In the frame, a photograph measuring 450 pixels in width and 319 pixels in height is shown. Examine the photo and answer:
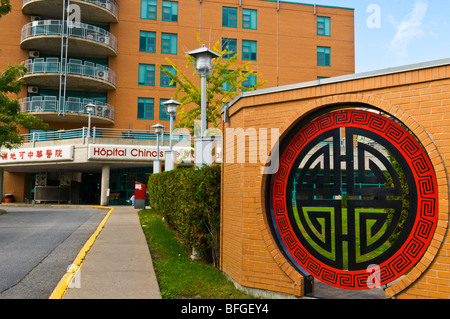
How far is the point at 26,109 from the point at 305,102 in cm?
3220

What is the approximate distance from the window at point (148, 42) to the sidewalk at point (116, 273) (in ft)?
93.9

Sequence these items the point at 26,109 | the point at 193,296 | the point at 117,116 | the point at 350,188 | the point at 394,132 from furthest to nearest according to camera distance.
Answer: the point at 117,116 → the point at 26,109 → the point at 193,296 → the point at 350,188 → the point at 394,132

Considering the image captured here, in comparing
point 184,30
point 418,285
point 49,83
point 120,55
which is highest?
point 184,30

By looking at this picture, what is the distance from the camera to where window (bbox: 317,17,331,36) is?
39.9 m

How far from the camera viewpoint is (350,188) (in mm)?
5156

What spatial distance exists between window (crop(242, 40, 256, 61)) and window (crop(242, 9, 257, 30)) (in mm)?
1492

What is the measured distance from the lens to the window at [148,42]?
36.2 metres

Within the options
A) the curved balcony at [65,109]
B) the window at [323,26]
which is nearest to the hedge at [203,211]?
the curved balcony at [65,109]

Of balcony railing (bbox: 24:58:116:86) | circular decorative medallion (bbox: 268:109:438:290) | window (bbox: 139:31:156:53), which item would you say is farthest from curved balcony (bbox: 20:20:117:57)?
circular decorative medallion (bbox: 268:109:438:290)

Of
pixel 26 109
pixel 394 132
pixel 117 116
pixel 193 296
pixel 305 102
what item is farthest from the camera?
pixel 117 116

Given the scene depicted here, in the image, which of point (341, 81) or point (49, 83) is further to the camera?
point (49, 83)
